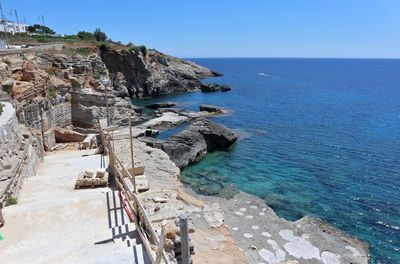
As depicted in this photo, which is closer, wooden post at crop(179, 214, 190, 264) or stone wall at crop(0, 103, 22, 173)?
wooden post at crop(179, 214, 190, 264)

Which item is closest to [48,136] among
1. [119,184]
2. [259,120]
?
[119,184]

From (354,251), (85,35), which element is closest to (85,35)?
(85,35)

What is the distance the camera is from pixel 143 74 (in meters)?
79.2

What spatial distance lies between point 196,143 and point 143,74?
52207 mm

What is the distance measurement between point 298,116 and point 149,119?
76.7 ft

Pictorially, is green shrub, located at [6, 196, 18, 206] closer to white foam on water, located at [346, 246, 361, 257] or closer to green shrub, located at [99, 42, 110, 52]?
white foam on water, located at [346, 246, 361, 257]

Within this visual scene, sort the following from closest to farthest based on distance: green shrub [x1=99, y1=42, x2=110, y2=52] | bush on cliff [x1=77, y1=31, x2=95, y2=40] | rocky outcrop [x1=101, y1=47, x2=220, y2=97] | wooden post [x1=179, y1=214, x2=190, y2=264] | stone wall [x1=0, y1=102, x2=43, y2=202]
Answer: wooden post [x1=179, y1=214, x2=190, y2=264] → stone wall [x1=0, y1=102, x2=43, y2=202] → green shrub [x1=99, y1=42, x2=110, y2=52] → rocky outcrop [x1=101, y1=47, x2=220, y2=97] → bush on cliff [x1=77, y1=31, x2=95, y2=40]

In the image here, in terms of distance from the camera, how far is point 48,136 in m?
20.7

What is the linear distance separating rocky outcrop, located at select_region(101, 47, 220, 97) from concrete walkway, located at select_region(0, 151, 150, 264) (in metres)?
64.1

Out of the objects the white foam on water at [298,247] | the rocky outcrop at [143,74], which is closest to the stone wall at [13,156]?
the white foam on water at [298,247]

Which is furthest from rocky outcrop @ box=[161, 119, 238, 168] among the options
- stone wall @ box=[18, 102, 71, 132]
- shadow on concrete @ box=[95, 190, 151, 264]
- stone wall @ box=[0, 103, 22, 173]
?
shadow on concrete @ box=[95, 190, 151, 264]

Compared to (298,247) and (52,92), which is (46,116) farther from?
(298,247)

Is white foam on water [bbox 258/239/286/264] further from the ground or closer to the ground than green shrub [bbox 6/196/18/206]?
closer to the ground

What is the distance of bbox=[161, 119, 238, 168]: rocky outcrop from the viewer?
28.7m
